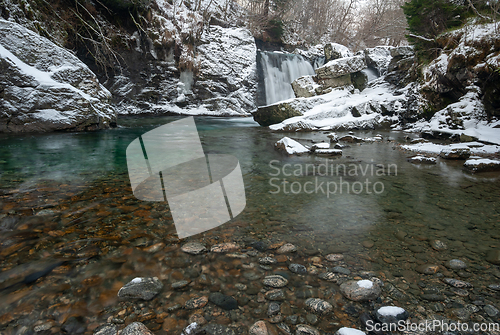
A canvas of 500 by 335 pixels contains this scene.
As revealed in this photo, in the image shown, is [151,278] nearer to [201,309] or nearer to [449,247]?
[201,309]

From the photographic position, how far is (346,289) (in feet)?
4.97

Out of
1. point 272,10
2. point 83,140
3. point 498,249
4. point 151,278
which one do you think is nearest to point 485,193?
point 498,249

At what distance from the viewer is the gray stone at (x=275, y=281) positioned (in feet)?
5.18

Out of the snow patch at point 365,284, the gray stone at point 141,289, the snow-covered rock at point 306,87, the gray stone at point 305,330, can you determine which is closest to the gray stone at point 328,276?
the snow patch at point 365,284

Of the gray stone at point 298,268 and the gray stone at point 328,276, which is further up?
the gray stone at point 298,268

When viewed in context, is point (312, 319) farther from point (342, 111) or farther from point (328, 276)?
point (342, 111)

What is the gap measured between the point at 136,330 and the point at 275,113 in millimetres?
10827

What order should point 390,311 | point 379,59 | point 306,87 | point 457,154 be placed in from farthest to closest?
1. point 379,59
2. point 306,87
3. point 457,154
4. point 390,311

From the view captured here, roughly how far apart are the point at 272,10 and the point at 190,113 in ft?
48.4

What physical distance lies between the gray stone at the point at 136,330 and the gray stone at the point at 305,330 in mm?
751

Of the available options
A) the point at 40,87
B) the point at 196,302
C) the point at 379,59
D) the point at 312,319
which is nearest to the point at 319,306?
the point at 312,319

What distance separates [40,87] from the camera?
7.28 meters

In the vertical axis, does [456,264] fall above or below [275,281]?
below

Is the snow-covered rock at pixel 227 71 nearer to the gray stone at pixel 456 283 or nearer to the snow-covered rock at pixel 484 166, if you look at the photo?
the snow-covered rock at pixel 484 166
